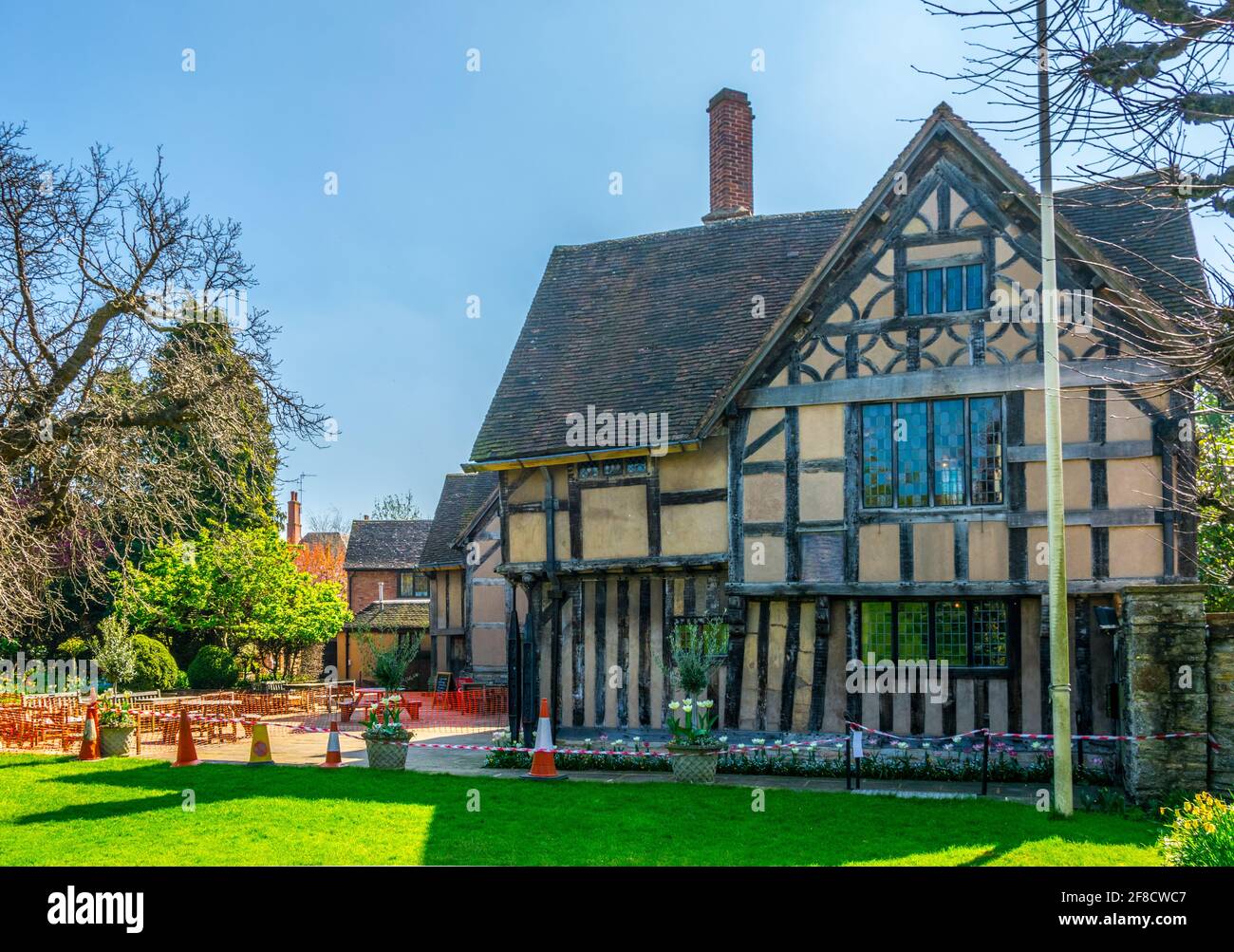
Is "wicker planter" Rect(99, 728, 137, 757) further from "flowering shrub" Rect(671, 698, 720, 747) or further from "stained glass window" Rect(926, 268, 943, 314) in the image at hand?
"stained glass window" Rect(926, 268, 943, 314)

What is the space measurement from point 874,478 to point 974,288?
3058mm

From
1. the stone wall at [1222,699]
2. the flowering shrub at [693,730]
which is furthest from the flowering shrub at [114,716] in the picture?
the stone wall at [1222,699]

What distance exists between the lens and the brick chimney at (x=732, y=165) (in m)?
22.3

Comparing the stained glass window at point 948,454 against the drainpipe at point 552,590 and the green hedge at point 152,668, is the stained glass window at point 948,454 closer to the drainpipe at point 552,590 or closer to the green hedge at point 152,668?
the drainpipe at point 552,590

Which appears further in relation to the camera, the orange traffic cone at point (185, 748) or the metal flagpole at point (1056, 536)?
the orange traffic cone at point (185, 748)

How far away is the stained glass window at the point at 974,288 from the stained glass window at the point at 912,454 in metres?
1.56

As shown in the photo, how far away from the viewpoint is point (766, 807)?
498 inches

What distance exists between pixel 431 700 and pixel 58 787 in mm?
17106

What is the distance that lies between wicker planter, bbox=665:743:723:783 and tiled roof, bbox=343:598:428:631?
1013 inches

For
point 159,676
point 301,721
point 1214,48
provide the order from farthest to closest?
point 159,676 → point 301,721 → point 1214,48

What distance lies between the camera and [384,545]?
4966 centimetres

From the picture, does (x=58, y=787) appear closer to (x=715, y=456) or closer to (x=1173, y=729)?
(x=715, y=456)

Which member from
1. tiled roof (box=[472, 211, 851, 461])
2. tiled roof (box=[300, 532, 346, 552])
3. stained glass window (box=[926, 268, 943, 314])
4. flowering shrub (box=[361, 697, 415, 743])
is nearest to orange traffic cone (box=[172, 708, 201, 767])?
flowering shrub (box=[361, 697, 415, 743])
